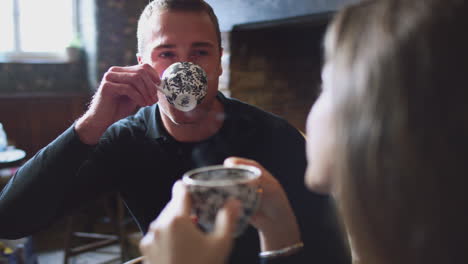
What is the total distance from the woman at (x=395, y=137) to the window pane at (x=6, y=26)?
3.80m

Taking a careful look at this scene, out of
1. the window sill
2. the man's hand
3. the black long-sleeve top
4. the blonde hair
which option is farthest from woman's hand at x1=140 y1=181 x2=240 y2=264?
the window sill

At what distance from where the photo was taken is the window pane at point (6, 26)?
348cm

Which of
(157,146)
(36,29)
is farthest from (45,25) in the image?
(157,146)

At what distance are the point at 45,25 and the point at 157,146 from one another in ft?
10.8

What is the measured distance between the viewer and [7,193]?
86 cm

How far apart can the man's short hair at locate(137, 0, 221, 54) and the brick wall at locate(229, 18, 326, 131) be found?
113cm

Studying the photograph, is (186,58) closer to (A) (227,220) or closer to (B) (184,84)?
(B) (184,84)

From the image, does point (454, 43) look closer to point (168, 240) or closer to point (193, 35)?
point (168, 240)

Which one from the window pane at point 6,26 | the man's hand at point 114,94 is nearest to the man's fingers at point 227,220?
the man's hand at point 114,94

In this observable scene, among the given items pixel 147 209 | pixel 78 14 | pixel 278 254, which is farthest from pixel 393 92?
pixel 78 14

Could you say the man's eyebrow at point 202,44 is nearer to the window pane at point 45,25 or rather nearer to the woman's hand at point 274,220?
the woman's hand at point 274,220

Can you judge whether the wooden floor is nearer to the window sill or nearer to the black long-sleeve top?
the window sill

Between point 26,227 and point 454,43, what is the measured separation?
35.6 inches

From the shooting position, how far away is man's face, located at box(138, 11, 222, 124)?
813 mm
